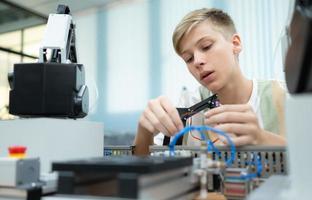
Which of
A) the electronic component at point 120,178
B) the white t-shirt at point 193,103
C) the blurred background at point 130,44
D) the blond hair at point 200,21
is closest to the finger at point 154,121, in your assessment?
the white t-shirt at point 193,103

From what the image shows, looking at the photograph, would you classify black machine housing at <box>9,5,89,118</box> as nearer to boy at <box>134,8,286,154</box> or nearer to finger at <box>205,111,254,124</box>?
boy at <box>134,8,286,154</box>

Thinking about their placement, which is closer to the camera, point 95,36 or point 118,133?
point 118,133

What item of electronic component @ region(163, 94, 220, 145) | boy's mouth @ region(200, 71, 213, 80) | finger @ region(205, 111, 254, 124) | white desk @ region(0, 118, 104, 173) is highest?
boy's mouth @ region(200, 71, 213, 80)

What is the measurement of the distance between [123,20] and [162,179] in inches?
118

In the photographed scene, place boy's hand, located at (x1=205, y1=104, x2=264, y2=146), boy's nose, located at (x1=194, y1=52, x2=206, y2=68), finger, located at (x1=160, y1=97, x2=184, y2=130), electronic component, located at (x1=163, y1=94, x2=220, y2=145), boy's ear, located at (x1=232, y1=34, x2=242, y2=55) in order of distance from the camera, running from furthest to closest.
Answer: boy's ear, located at (x1=232, y1=34, x2=242, y2=55), boy's nose, located at (x1=194, y1=52, x2=206, y2=68), electronic component, located at (x1=163, y1=94, x2=220, y2=145), finger, located at (x1=160, y1=97, x2=184, y2=130), boy's hand, located at (x1=205, y1=104, x2=264, y2=146)

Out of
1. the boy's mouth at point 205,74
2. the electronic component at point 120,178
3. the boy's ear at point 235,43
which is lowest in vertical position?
the electronic component at point 120,178

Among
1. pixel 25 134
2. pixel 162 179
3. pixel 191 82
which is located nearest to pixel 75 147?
pixel 25 134

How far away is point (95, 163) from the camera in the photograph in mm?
427

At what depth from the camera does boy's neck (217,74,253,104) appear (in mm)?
1299

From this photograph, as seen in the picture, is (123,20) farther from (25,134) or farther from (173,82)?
(25,134)

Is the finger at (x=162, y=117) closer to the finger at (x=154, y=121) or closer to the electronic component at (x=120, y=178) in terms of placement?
the finger at (x=154, y=121)

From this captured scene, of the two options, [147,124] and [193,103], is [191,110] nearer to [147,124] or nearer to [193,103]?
[147,124]

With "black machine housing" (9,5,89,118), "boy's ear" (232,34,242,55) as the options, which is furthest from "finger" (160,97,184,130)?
"boy's ear" (232,34,242,55)

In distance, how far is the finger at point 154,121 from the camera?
2.60 ft
